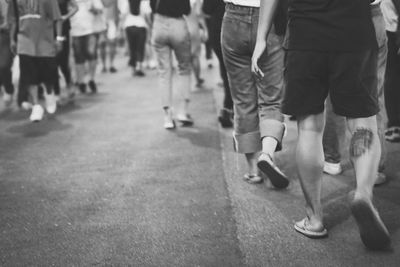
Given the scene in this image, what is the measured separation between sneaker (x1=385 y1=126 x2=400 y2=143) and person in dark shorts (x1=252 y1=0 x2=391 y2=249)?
108 inches

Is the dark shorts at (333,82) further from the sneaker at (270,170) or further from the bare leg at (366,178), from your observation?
the sneaker at (270,170)

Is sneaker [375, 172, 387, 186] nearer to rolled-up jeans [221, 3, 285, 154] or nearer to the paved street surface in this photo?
the paved street surface

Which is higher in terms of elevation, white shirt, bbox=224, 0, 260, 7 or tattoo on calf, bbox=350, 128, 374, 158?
white shirt, bbox=224, 0, 260, 7

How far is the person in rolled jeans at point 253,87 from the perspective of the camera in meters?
4.04

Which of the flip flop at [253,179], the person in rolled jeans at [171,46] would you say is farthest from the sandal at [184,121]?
the flip flop at [253,179]

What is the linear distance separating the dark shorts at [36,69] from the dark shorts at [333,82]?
5.07m

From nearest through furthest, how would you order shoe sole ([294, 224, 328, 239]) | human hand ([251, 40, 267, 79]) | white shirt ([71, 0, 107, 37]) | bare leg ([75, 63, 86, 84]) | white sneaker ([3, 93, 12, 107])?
1. shoe sole ([294, 224, 328, 239])
2. human hand ([251, 40, 267, 79])
3. white sneaker ([3, 93, 12, 107])
4. white shirt ([71, 0, 107, 37])
5. bare leg ([75, 63, 86, 84])

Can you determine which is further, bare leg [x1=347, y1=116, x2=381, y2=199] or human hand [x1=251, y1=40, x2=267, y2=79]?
human hand [x1=251, y1=40, x2=267, y2=79]

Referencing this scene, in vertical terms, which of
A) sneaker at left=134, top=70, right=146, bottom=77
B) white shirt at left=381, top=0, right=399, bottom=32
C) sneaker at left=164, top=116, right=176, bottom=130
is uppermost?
white shirt at left=381, top=0, right=399, bottom=32

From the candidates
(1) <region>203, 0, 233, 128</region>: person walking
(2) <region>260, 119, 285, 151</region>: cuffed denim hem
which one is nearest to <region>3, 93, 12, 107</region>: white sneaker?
(1) <region>203, 0, 233, 128</region>: person walking

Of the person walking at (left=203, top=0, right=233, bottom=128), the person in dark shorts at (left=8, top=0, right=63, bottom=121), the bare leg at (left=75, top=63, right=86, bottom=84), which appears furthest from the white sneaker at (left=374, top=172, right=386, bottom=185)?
the bare leg at (left=75, top=63, right=86, bottom=84)

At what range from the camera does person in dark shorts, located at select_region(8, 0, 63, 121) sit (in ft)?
23.4

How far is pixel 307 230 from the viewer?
3.38 meters

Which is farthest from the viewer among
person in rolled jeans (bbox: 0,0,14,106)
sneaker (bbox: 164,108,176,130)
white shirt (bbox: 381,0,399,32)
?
person in rolled jeans (bbox: 0,0,14,106)
